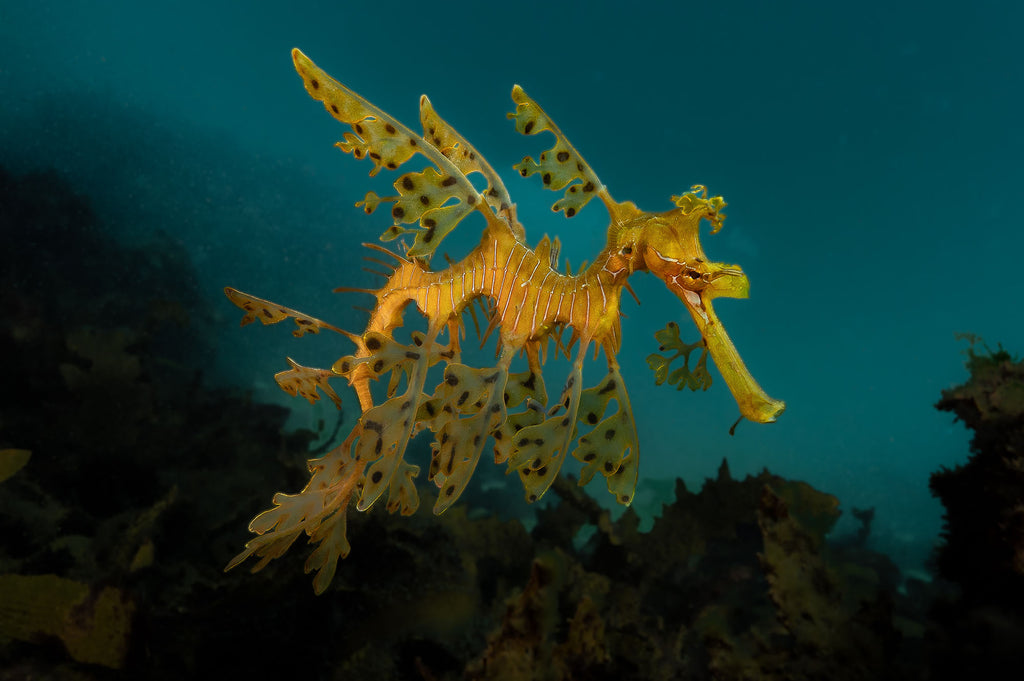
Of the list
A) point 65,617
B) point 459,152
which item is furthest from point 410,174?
point 65,617

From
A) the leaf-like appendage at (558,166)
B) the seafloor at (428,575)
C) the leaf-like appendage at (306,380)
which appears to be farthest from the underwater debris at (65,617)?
the leaf-like appendage at (558,166)

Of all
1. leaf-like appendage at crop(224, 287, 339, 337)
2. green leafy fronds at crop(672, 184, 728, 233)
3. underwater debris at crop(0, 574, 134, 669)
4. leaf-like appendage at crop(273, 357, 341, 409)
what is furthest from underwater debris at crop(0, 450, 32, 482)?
green leafy fronds at crop(672, 184, 728, 233)

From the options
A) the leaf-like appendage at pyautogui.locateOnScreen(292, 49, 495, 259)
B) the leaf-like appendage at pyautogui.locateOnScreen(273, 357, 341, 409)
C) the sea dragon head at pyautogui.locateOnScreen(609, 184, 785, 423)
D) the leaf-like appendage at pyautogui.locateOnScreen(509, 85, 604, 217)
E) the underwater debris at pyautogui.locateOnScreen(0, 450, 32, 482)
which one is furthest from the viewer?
the underwater debris at pyautogui.locateOnScreen(0, 450, 32, 482)

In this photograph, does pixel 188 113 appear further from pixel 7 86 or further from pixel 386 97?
pixel 7 86

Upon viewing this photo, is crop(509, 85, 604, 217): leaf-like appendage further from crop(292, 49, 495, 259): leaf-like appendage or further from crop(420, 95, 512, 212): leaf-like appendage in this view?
crop(292, 49, 495, 259): leaf-like appendage

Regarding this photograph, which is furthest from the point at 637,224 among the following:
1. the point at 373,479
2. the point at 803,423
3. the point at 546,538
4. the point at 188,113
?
the point at 803,423

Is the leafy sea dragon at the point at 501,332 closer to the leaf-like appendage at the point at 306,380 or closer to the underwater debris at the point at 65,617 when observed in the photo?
the leaf-like appendage at the point at 306,380

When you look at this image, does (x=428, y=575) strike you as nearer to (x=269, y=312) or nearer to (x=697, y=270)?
(x=269, y=312)

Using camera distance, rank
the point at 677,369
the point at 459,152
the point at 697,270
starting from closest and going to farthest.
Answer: the point at 697,270, the point at 459,152, the point at 677,369
